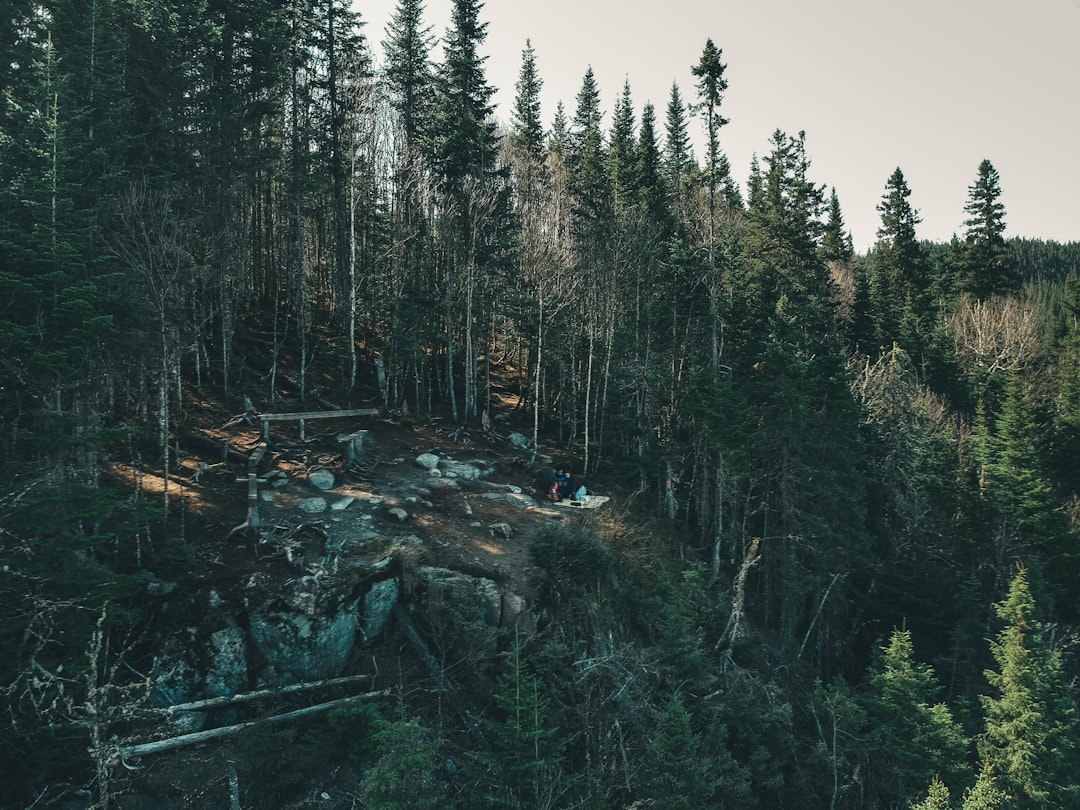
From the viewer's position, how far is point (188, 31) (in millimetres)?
22688

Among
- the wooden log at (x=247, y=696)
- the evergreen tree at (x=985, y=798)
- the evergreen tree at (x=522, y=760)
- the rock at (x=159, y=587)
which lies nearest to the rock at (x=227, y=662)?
the wooden log at (x=247, y=696)

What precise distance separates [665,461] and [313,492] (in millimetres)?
16194

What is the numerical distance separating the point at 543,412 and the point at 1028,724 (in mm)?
23908

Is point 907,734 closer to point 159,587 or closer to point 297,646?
point 297,646

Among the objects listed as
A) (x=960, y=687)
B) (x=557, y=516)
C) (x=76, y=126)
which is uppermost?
(x=76, y=126)

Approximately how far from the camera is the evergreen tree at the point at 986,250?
50.2 m

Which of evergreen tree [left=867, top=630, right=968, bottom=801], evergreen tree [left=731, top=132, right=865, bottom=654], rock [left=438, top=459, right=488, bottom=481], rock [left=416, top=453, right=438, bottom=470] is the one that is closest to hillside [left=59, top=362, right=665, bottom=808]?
rock [left=438, top=459, right=488, bottom=481]

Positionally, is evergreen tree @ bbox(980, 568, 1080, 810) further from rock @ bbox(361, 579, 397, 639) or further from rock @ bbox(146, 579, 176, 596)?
rock @ bbox(146, 579, 176, 596)

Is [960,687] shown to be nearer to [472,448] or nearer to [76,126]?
[472,448]

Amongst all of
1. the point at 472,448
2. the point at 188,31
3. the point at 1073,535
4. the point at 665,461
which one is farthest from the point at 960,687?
the point at 188,31

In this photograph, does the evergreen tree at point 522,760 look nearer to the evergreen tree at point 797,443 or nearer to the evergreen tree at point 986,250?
the evergreen tree at point 797,443

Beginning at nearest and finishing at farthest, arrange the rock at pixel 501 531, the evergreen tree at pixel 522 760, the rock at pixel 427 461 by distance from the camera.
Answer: the evergreen tree at pixel 522 760, the rock at pixel 501 531, the rock at pixel 427 461

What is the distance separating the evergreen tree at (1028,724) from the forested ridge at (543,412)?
0.16m

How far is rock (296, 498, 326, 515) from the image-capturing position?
1938 centimetres
